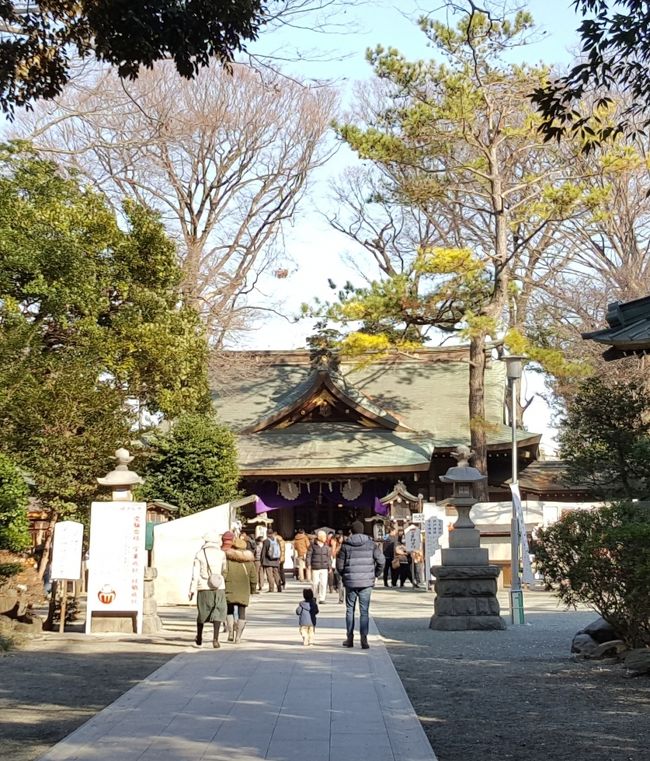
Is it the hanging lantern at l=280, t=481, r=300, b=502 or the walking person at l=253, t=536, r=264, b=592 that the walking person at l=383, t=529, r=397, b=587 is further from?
the hanging lantern at l=280, t=481, r=300, b=502

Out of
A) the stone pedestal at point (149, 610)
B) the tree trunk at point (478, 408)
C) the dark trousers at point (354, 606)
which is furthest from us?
the tree trunk at point (478, 408)

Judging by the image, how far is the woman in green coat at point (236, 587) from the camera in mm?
13453

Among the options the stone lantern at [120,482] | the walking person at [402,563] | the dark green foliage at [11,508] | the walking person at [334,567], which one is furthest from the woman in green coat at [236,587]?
the walking person at [402,563]

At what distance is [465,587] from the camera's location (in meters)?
16.2

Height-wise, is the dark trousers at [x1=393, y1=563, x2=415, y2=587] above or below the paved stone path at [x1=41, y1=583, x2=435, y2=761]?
above

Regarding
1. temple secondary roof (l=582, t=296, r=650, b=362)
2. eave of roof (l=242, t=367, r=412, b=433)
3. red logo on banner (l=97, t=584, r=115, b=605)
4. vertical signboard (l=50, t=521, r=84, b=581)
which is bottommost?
red logo on banner (l=97, t=584, r=115, b=605)

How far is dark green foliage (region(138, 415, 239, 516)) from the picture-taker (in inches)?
1037

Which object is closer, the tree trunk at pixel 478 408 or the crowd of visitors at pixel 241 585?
the crowd of visitors at pixel 241 585

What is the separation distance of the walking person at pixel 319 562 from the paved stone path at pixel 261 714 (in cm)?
763

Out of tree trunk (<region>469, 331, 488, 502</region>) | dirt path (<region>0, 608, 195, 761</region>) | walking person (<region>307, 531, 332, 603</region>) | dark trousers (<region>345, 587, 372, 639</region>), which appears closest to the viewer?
dirt path (<region>0, 608, 195, 761</region>)

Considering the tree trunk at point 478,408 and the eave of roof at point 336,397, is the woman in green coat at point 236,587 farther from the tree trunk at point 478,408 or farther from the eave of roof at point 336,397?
the eave of roof at point 336,397

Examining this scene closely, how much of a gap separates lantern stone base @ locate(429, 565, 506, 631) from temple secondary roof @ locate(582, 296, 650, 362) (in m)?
6.75

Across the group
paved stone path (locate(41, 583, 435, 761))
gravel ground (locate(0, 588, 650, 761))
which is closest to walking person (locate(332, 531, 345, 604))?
gravel ground (locate(0, 588, 650, 761))

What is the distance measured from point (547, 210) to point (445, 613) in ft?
44.8
